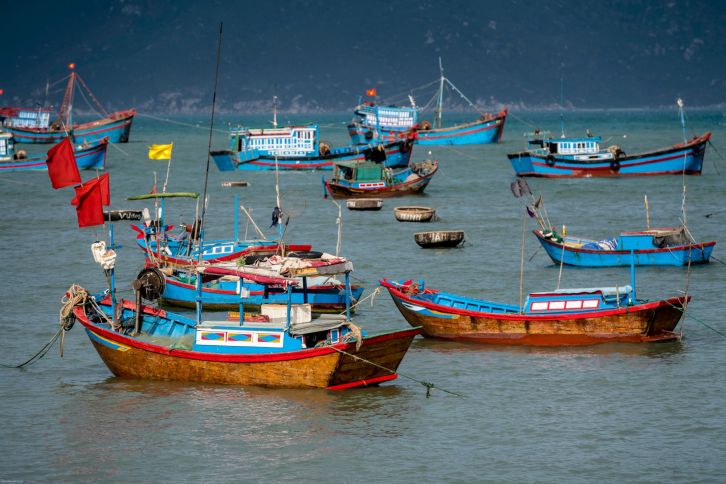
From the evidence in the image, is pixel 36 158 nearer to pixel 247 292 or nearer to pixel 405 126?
pixel 405 126

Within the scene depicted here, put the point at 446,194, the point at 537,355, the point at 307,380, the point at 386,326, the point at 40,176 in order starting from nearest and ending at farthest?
the point at 307,380
the point at 537,355
the point at 386,326
the point at 446,194
the point at 40,176

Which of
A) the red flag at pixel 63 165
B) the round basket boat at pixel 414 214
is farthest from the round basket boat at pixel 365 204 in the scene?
the red flag at pixel 63 165

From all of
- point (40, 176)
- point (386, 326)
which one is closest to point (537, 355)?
point (386, 326)

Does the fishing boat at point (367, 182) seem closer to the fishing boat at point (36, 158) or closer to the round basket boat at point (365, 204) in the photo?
the round basket boat at point (365, 204)

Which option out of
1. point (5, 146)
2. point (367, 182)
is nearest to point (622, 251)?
point (367, 182)

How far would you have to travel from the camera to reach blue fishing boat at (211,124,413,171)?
81688 mm

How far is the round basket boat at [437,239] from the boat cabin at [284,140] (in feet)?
124

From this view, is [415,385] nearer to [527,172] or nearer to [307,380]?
[307,380]

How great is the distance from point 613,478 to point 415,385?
6531 mm

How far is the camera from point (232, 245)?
39219 millimetres

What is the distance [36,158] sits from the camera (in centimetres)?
8600

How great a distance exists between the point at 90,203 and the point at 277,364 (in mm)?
6857

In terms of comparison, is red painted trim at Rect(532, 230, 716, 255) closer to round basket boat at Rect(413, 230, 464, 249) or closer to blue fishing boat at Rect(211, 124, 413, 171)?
round basket boat at Rect(413, 230, 464, 249)

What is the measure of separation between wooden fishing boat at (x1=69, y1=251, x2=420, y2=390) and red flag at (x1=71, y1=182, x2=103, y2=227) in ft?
9.52
